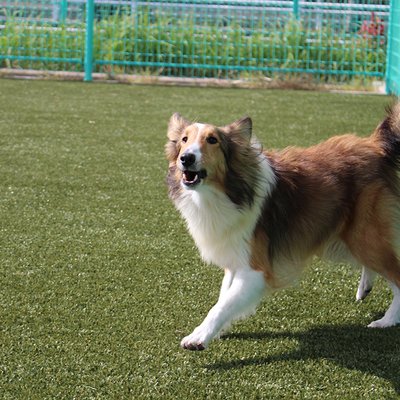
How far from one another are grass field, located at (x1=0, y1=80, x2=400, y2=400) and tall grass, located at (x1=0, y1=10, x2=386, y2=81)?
5827mm

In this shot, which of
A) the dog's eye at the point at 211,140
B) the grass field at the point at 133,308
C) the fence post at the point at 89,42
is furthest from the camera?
the fence post at the point at 89,42

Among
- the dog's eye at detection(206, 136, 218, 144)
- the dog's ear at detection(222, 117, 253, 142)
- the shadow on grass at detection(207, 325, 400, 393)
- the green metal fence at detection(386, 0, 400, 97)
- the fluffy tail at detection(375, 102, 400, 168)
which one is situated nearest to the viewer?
the shadow on grass at detection(207, 325, 400, 393)

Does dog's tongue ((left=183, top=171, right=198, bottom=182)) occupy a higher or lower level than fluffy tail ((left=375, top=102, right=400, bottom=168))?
lower

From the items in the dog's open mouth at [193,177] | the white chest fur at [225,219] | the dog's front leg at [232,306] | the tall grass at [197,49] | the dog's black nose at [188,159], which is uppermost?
the tall grass at [197,49]

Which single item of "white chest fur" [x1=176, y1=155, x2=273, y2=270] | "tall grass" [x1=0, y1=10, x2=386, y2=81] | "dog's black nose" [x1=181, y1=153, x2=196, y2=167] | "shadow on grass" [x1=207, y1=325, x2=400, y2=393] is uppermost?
"tall grass" [x1=0, y1=10, x2=386, y2=81]

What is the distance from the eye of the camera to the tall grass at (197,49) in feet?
42.3

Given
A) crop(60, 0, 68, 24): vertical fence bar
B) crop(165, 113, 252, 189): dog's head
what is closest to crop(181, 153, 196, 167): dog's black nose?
crop(165, 113, 252, 189): dog's head

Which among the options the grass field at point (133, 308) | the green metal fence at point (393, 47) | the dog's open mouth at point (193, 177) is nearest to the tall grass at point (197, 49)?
the green metal fence at point (393, 47)

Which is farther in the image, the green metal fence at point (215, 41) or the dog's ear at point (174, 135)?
the green metal fence at point (215, 41)

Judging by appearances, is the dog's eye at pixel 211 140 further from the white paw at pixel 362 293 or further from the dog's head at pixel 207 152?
the white paw at pixel 362 293

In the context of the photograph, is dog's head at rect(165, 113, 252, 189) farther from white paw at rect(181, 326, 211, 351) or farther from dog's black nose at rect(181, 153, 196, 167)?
white paw at rect(181, 326, 211, 351)

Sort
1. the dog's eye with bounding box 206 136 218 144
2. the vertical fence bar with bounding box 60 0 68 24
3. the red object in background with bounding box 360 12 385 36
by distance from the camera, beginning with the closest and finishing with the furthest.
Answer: the dog's eye with bounding box 206 136 218 144 < the red object in background with bounding box 360 12 385 36 < the vertical fence bar with bounding box 60 0 68 24

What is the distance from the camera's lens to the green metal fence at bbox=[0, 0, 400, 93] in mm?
12867

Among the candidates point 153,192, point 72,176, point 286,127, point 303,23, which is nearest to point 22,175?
point 72,176
